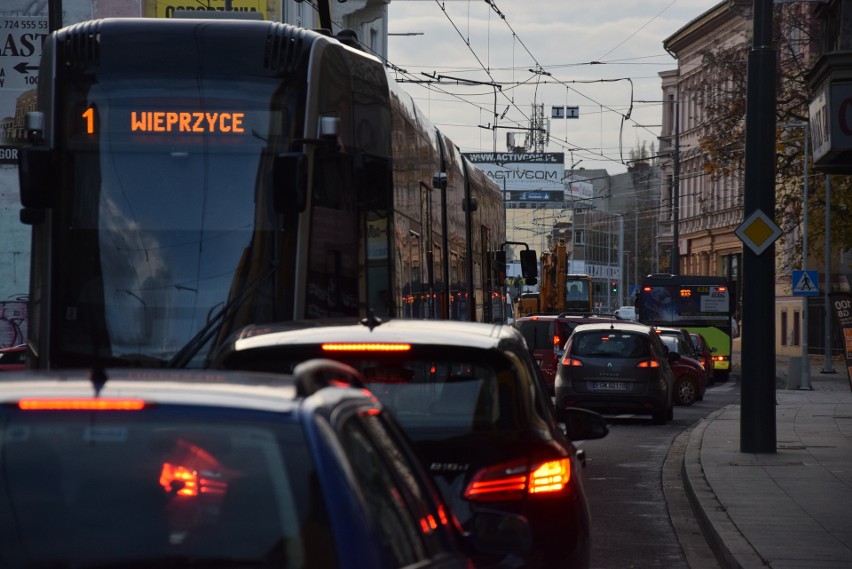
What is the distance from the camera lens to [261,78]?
1202 cm

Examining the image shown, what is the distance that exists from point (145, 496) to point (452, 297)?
54.0 ft

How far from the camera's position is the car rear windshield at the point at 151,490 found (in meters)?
3.60

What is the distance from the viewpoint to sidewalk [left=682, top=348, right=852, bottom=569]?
1060cm

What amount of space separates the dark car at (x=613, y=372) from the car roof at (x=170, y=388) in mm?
22164

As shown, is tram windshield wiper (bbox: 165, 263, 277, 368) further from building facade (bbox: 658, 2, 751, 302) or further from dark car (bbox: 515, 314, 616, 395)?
building facade (bbox: 658, 2, 751, 302)

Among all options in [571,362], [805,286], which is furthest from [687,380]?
[571,362]

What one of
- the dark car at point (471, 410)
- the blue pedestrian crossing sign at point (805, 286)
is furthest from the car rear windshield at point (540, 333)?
the dark car at point (471, 410)

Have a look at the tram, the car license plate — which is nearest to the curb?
the tram

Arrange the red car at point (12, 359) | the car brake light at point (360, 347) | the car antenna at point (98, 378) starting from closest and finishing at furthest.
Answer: the car antenna at point (98, 378)
the car brake light at point (360, 347)
the red car at point (12, 359)

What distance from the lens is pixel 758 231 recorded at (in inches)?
736

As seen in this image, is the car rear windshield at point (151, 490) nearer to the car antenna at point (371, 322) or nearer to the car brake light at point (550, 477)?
the car brake light at point (550, 477)

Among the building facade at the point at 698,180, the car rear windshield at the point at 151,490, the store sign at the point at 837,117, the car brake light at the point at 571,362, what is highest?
the building facade at the point at 698,180

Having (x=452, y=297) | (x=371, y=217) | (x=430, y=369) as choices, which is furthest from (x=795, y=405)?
(x=430, y=369)

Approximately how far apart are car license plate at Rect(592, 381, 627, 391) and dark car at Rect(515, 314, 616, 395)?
6.80m
